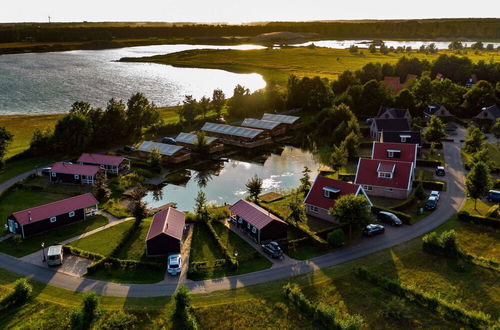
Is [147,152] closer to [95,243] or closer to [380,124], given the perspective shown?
[95,243]

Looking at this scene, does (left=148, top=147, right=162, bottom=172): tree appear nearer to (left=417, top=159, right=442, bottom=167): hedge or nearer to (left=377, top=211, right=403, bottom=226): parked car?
(left=377, top=211, right=403, bottom=226): parked car

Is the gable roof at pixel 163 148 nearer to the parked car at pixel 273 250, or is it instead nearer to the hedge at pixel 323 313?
the parked car at pixel 273 250

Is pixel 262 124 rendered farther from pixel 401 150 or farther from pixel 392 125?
pixel 401 150

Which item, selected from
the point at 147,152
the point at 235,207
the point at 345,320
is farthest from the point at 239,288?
the point at 147,152

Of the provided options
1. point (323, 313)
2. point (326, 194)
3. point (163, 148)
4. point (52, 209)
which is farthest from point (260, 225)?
point (163, 148)

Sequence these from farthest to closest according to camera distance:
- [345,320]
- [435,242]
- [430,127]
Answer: [430,127] → [435,242] → [345,320]

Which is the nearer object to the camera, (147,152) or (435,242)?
(435,242)

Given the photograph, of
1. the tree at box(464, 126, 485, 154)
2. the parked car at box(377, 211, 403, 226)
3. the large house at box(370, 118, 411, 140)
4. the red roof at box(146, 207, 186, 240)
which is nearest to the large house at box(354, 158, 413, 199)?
the parked car at box(377, 211, 403, 226)
